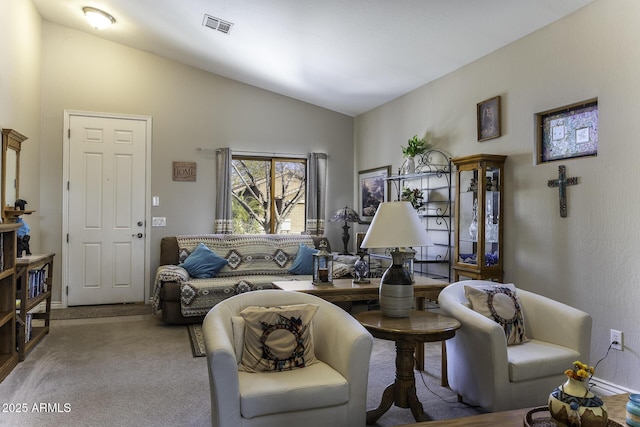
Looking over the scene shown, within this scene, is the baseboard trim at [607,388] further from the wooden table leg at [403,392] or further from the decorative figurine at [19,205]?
the decorative figurine at [19,205]

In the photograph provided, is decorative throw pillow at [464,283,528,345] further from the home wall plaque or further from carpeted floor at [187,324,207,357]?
the home wall plaque

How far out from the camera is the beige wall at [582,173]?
269 centimetres

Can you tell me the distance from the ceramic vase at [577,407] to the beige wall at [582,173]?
164 centimetres

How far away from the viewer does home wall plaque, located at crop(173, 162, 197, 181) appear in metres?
5.54

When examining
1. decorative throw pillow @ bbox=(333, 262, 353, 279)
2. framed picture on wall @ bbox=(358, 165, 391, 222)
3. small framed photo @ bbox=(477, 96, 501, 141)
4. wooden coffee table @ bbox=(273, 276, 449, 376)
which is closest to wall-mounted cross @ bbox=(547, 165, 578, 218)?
small framed photo @ bbox=(477, 96, 501, 141)

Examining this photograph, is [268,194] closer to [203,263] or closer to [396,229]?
[203,263]

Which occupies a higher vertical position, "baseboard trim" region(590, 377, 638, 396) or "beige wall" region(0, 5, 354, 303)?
"beige wall" region(0, 5, 354, 303)

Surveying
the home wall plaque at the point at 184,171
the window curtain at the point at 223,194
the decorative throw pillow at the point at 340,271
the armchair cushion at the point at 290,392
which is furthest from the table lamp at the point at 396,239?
the home wall plaque at the point at 184,171

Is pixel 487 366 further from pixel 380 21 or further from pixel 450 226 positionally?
pixel 380 21

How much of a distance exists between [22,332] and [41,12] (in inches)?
143

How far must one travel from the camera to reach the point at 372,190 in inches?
228

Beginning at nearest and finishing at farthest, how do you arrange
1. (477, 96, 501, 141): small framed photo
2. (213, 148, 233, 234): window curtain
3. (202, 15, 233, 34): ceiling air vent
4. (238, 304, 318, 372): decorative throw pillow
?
(238, 304, 318, 372): decorative throw pillow < (477, 96, 501, 141): small framed photo < (202, 15, 233, 34): ceiling air vent < (213, 148, 233, 234): window curtain

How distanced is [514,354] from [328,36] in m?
3.04

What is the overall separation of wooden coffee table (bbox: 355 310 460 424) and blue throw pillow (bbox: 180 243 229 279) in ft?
9.26
